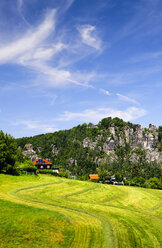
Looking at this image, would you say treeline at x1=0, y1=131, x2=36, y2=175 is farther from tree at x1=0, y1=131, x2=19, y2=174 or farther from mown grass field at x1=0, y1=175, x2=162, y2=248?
mown grass field at x1=0, y1=175, x2=162, y2=248

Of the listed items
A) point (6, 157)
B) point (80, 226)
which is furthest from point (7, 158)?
point (80, 226)

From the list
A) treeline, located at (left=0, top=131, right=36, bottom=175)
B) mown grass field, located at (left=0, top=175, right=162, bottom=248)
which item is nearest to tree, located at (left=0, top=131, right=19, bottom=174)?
treeline, located at (left=0, top=131, right=36, bottom=175)

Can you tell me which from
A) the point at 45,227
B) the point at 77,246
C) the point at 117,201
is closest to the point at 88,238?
the point at 77,246

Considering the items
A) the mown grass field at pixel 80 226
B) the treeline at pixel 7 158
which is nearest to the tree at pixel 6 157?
the treeline at pixel 7 158

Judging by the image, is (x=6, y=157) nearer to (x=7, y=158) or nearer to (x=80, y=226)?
(x=7, y=158)

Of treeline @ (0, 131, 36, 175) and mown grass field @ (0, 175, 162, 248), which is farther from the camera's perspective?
treeline @ (0, 131, 36, 175)

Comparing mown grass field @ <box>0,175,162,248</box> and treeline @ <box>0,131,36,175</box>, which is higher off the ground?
treeline @ <box>0,131,36,175</box>

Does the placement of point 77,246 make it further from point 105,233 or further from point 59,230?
point 105,233

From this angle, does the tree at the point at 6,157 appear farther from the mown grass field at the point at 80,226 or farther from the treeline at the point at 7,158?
the mown grass field at the point at 80,226

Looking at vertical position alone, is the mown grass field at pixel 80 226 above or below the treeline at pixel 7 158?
below

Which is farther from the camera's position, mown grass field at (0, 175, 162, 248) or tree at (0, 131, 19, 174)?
tree at (0, 131, 19, 174)

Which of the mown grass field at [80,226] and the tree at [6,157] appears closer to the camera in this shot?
the mown grass field at [80,226]

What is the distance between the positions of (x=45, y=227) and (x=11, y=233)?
10.3 ft

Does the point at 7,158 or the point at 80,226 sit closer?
the point at 80,226
